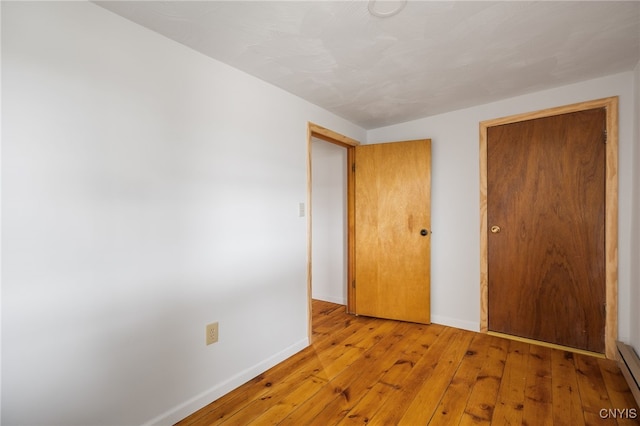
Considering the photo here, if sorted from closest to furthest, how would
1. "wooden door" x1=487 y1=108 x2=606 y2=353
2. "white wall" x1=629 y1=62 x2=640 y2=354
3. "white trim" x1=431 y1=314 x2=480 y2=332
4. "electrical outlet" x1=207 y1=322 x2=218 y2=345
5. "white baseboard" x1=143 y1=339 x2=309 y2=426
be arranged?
"white baseboard" x1=143 y1=339 x2=309 y2=426, "electrical outlet" x1=207 y1=322 x2=218 y2=345, "white wall" x1=629 y1=62 x2=640 y2=354, "wooden door" x1=487 y1=108 x2=606 y2=353, "white trim" x1=431 y1=314 x2=480 y2=332

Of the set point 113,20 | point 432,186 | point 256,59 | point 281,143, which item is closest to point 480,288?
point 432,186

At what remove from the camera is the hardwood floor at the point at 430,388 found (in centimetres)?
162

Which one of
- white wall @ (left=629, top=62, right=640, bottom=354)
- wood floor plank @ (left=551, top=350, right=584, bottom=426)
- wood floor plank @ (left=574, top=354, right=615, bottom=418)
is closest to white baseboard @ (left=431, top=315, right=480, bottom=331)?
wood floor plank @ (left=551, top=350, right=584, bottom=426)

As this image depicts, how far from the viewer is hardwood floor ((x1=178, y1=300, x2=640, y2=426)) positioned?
1.62 metres

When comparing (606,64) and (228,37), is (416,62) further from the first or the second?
(606,64)

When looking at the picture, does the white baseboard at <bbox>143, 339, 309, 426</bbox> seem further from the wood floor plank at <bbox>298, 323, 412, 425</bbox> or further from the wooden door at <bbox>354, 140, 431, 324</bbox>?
the wooden door at <bbox>354, 140, 431, 324</bbox>

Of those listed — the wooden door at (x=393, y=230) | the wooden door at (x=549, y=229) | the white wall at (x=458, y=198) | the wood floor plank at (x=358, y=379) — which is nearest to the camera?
the wood floor plank at (x=358, y=379)

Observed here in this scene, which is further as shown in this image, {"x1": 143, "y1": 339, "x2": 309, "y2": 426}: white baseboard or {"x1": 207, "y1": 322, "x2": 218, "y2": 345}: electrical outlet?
{"x1": 207, "y1": 322, "x2": 218, "y2": 345}: electrical outlet

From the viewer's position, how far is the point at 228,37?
63.9 inches

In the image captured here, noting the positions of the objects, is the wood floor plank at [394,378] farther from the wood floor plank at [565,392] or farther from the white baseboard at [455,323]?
the wood floor plank at [565,392]

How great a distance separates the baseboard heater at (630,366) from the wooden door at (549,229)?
0.19 meters

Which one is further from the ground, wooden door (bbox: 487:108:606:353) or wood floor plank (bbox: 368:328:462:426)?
wooden door (bbox: 487:108:606:353)

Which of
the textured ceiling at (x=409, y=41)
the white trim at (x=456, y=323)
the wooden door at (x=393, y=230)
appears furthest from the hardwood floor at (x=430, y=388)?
Result: the textured ceiling at (x=409, y=41)

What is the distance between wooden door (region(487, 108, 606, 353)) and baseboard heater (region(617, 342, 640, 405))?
0.62 feet
